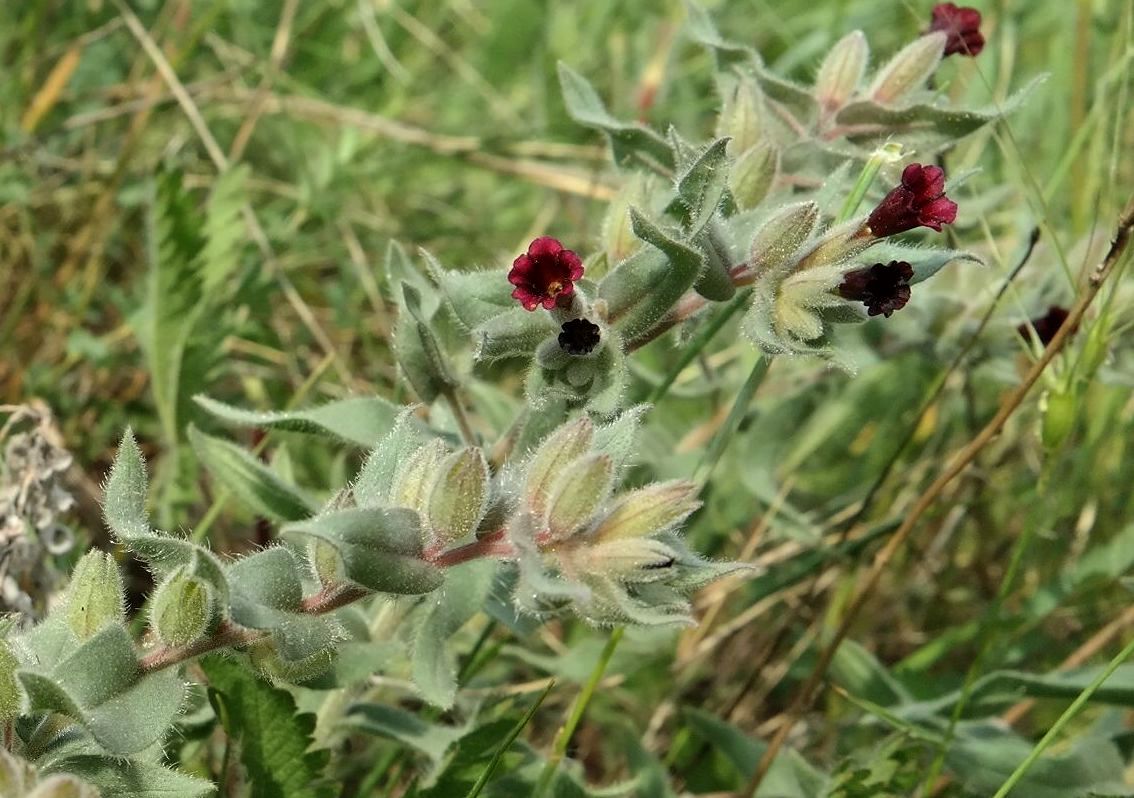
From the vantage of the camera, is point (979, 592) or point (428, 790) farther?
point (979, 592)

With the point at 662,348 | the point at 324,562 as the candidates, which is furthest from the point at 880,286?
the point at 662,348

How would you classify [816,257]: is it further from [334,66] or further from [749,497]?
[334,66]

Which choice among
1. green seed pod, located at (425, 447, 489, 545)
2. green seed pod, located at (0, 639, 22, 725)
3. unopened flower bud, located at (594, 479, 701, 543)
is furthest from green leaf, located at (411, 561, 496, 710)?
green seed pod, located at (0, 639, 22, 725)

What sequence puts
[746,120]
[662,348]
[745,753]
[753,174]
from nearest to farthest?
[753,174] → [746,120] → [745,753] → [662,348]

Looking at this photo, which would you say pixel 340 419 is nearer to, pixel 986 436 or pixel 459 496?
pixel 459 496

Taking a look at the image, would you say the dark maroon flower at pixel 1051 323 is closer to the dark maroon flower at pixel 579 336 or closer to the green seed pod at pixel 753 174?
the green seed pod at pixel 753 174

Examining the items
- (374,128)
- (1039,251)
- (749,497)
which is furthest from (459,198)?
(1039,251)

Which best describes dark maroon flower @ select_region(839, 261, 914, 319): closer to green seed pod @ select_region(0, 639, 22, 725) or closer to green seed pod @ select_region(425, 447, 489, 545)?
green seed pod @ select_region(425, 447, 489, 545)
